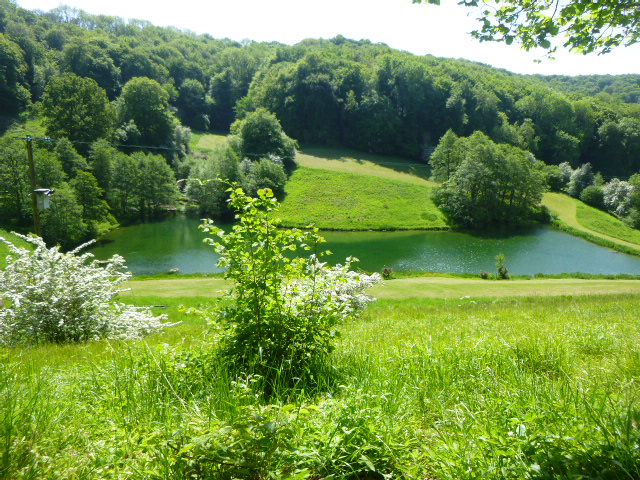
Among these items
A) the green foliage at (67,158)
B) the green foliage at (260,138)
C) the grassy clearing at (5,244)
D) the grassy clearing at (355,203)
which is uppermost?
the green foliage at (260,138)

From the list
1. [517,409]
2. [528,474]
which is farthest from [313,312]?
[528,474]

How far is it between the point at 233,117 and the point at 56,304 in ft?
360

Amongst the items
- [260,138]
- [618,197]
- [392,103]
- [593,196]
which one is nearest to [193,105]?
[260,138]

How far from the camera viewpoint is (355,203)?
63.8 m

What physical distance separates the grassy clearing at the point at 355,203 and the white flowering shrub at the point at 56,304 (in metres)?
42.8

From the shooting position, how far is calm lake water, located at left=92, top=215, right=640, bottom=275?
40531 millimetres

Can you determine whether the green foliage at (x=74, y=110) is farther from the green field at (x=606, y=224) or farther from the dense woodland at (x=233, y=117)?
the green field at (x=606, y=224)

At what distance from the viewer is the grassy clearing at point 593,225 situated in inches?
2185

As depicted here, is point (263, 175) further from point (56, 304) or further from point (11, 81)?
point (11, 81)

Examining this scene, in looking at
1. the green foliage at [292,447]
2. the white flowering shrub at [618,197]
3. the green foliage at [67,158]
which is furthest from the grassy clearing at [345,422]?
the white flowering shrub at [618,197]

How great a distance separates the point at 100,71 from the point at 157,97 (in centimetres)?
2916

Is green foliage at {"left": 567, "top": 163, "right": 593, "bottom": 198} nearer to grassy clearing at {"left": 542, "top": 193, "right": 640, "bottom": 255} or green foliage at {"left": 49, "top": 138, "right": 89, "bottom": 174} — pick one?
grassy clearing at {"left": 542, "top": 193, "right": 640, "bottom": 255}

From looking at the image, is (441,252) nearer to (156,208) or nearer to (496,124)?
(156,208)

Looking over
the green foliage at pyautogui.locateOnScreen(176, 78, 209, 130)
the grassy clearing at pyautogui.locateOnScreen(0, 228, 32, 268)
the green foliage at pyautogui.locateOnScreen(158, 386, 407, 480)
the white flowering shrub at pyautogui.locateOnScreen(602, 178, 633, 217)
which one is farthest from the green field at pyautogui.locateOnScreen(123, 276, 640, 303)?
the green foliage at pyautogui.locateOnScreen(176, 78, 209, 130)
